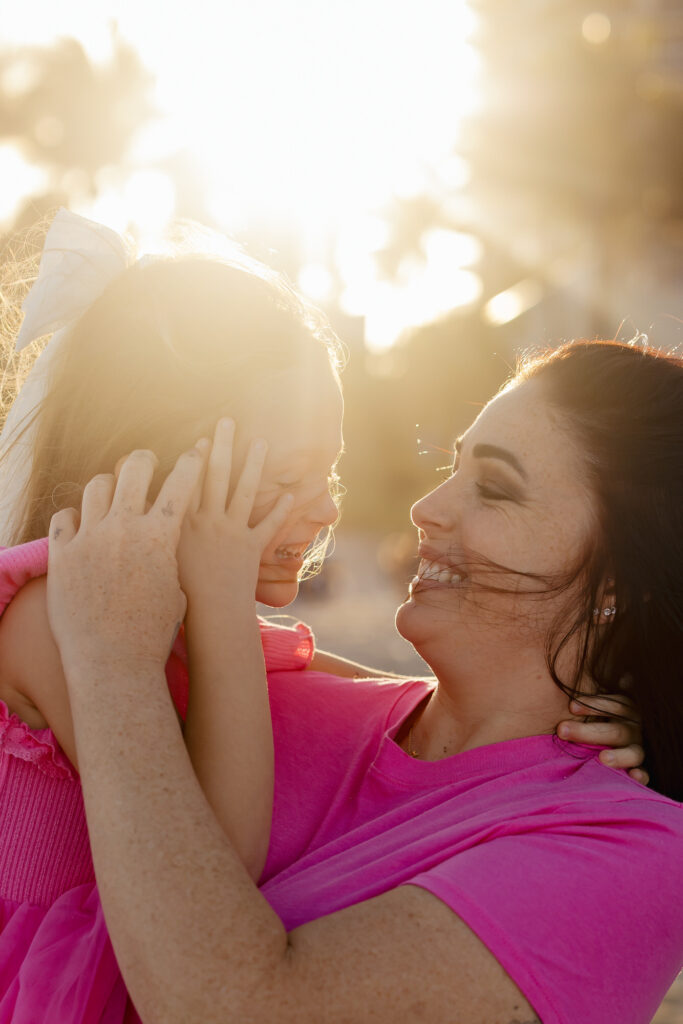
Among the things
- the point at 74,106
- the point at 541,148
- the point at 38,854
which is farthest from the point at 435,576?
the point at 74,106

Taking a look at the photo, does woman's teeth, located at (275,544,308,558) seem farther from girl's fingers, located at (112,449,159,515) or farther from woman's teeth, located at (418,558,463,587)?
girl's fingers, located at (112,449,159,515)

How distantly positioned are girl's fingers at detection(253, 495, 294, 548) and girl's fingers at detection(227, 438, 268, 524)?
1.6 inches

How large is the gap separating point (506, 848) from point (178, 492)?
982 millimetres

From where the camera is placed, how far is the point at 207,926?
1.54 m

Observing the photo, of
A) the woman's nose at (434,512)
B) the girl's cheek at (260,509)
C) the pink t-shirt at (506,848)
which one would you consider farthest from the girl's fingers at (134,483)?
the pink t-shirt at (506,848)

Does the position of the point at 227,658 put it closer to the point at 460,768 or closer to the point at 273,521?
the point at 273,521

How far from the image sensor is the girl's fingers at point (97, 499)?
6.60 feet

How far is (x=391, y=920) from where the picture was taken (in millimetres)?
1619

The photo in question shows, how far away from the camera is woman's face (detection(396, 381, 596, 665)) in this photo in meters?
2.34

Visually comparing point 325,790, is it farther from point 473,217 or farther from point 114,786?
point 473,217

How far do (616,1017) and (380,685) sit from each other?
1.23 meters

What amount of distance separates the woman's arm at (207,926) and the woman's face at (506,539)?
2.67 feet

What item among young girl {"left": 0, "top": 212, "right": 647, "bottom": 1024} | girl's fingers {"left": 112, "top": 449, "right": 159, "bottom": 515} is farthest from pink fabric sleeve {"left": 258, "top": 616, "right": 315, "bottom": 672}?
girl's fingers {"left": 112, "top": 449, "right": 159, "bottom": 515}

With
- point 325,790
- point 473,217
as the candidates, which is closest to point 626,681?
point 325,790
